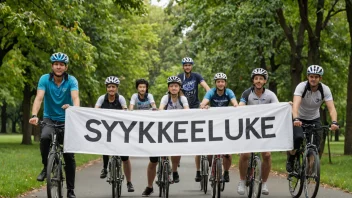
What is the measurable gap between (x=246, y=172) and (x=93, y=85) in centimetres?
2193

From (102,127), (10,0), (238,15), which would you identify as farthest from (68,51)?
(102,127)

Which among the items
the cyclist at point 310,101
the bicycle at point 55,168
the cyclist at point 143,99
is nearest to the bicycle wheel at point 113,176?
the bicycle at point 55,168

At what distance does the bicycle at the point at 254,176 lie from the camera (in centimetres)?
1076

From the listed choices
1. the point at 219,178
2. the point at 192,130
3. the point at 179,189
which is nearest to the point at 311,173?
the point at 219,178

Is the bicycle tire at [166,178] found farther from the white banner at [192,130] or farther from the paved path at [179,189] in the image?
the paved path at [179,189]

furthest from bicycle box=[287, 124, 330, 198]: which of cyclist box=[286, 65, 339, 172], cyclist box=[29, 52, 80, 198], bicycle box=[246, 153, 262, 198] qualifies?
cyclist box=[29, 52, 80, 198]

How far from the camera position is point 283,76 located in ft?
116

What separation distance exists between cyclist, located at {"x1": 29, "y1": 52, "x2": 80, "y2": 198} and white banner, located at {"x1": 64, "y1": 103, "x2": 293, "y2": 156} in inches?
39.8

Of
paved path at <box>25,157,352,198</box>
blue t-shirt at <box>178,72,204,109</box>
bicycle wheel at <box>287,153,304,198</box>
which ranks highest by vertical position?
blue t-shirt at <box>178,72,204,109</box>

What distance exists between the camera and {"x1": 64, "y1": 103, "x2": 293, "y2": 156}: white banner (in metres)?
11.3

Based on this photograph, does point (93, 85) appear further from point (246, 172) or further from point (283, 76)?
point (246, 172)

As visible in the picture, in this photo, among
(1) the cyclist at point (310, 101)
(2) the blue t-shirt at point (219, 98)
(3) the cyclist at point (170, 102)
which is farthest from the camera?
(2) the blue t-shirt at point (219, 98)

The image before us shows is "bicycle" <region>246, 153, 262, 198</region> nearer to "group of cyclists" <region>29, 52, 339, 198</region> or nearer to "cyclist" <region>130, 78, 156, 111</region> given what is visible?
"group of cyclists" <region>29, 52, 339, 198</region>

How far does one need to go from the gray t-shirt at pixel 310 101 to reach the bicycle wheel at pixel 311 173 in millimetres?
684
